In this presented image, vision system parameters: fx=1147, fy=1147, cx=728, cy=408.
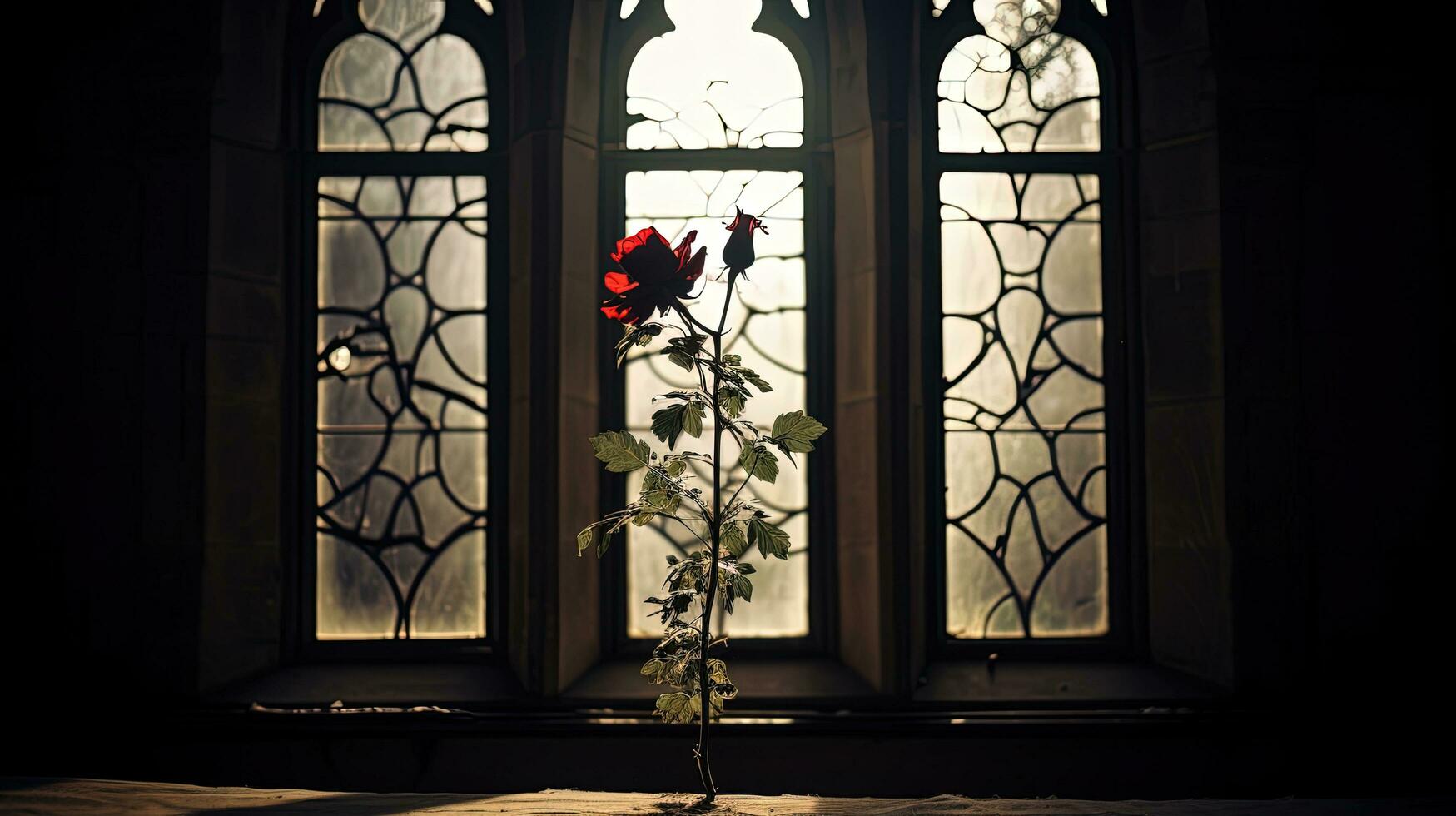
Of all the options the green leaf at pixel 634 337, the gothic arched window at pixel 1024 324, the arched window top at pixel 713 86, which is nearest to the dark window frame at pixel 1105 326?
the gothic arched window at pixel 1024 324

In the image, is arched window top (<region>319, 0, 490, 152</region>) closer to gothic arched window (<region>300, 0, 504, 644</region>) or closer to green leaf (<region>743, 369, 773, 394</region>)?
gothic arched window (<region>300, 0, 504, 644</region>)

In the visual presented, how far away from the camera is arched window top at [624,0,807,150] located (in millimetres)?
3109

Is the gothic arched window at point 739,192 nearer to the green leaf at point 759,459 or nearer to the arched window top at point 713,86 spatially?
the arched window top at point 713,86

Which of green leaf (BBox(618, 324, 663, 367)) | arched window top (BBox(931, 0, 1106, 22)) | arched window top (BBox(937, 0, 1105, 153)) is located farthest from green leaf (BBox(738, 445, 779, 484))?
arched window top (BBox(931, 0, 1106, 22))

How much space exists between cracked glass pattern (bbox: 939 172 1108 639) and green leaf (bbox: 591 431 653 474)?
1.39m

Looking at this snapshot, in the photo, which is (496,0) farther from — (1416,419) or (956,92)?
(1416,419)

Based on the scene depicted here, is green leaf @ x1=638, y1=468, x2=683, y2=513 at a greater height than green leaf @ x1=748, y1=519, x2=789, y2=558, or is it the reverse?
green leaf @ x1=638, y1=468, x2=683, y2=513

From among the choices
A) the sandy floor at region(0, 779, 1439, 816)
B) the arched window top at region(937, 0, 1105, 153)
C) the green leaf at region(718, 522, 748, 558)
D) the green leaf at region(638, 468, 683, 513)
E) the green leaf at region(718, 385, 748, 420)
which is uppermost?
the arched window top at region(937, 0, 1105, 153)

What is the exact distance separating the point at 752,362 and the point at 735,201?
17.4 inches

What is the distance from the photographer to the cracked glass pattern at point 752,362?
3.03 metres

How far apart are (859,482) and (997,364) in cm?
54

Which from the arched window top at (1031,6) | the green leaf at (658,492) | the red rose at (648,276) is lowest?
the green leaf at (658,492)

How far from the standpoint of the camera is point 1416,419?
9.12 feet

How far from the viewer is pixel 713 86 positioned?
3.12 meters
